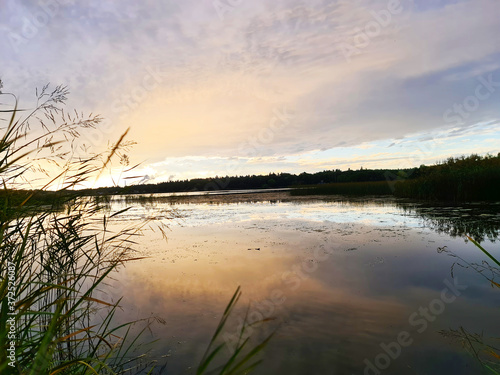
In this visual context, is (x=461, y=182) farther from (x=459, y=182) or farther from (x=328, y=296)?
(x=328, y=296)

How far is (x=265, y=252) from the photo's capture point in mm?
7117

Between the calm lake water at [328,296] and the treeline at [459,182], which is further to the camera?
the treeline at [459,182]

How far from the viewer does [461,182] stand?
14.9 meters

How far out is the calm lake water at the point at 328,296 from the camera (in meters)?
3.06

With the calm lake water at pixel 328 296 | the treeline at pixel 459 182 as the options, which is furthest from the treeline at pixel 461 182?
the calm lake water at pixel 328 296

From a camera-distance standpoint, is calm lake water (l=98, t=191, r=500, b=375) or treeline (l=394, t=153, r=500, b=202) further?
treeline (l=394, t=153, r=500, b=202)

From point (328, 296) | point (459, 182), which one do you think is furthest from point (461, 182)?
point (328, 296)

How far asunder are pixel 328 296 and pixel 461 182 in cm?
1370

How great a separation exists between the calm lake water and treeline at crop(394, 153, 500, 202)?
6.70 meters

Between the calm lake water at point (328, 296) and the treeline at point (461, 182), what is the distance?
670 cm

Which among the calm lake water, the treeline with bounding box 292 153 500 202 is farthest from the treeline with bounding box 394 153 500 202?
the calm lake water

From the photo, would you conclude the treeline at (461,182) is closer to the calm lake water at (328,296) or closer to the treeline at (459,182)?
the treeline at (459,182)

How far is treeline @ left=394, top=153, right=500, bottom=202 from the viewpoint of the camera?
46.2 feet

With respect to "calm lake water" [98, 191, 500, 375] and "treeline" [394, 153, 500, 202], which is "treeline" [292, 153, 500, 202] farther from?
"calm lake water" [98, 191, 500, 375]
